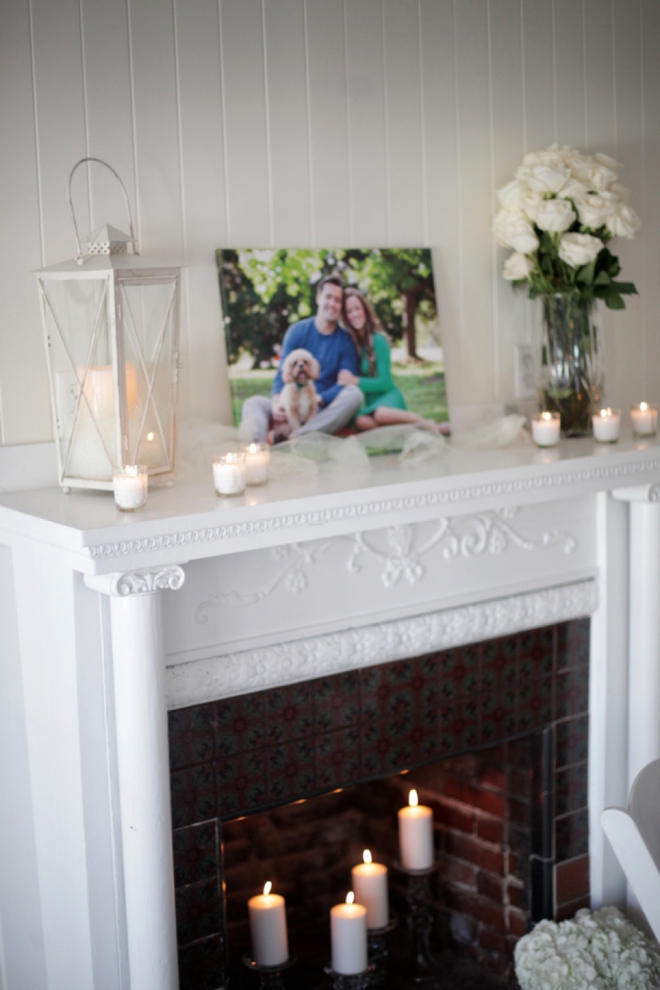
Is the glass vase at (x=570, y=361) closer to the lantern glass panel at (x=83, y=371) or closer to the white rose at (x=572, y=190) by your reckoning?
the white rose at (x=572, y=190)

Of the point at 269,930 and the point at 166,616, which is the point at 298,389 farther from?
the point at 269,930

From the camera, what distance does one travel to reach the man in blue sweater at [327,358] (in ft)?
6.34

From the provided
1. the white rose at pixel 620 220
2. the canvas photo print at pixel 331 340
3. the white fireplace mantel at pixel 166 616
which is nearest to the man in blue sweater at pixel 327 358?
the canvas photo print at pixel 331 340

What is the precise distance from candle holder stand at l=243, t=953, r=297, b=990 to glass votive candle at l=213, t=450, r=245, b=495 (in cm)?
102

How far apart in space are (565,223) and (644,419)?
433 mm

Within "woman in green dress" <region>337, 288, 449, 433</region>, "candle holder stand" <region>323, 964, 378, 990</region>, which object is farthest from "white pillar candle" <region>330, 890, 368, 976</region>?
"woman in green dress" <region>337, 288, 449, 433</region>

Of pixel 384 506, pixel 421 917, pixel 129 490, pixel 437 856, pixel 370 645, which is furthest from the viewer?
pixel 437 856

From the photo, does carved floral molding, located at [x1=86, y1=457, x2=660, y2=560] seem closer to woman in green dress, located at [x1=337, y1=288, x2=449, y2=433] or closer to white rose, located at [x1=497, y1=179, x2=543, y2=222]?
woman in green dress, located at [x1=337, y1=288, x2=449, y2=433]

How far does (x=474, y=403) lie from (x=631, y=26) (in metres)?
0.99

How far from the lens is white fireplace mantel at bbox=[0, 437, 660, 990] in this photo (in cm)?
154

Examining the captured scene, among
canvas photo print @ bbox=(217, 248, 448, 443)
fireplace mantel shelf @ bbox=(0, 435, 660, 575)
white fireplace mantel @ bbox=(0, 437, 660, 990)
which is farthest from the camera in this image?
canvas photo print @ bbox=(217, 248, 448, 443)

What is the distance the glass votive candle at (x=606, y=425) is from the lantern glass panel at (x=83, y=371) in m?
1.00

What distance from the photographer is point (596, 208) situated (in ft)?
6.77

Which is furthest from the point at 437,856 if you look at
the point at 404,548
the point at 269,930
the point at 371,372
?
the point at 371,372
